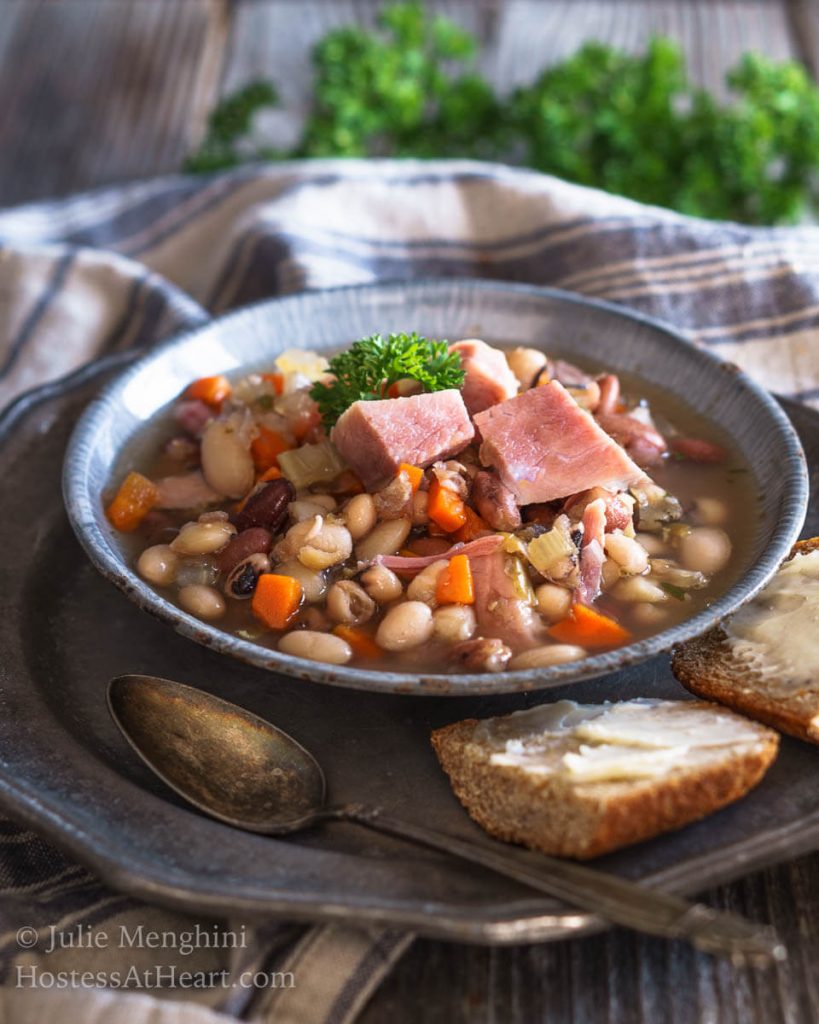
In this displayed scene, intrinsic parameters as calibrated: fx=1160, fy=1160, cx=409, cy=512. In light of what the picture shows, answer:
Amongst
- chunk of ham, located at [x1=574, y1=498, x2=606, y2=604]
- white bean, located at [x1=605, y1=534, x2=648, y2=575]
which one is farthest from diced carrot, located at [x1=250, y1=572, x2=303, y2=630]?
white bean, located at [x1=605, y1=534, x2=648, y2=575]

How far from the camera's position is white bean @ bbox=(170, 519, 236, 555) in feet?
10.5

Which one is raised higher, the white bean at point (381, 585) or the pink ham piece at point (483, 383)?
the pink ham piece at point (483, 383)

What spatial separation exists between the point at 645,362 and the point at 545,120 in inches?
86.5

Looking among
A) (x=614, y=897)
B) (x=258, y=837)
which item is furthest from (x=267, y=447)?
(x=614, y=897)

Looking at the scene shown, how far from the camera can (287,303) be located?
414 centimetres

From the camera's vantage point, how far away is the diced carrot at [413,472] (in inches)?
124

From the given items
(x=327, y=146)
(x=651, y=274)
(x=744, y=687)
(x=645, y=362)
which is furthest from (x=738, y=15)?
(x=744, y=687)

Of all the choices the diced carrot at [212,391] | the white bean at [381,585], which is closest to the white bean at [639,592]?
the white bean at [381,585]

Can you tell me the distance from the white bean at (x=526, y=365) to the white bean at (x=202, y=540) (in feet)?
3.55

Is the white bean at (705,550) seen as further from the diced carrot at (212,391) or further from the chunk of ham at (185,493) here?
the diced carrot at (212,391)

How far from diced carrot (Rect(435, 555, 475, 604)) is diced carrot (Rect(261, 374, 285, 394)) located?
40.0 inches

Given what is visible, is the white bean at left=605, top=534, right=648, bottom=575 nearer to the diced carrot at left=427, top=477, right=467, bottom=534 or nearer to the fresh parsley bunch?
the diced carrot at left=427, top=477, right=467, bottom=534

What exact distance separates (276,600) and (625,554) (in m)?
0.93

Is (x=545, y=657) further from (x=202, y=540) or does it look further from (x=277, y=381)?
(x=277, y=381)
